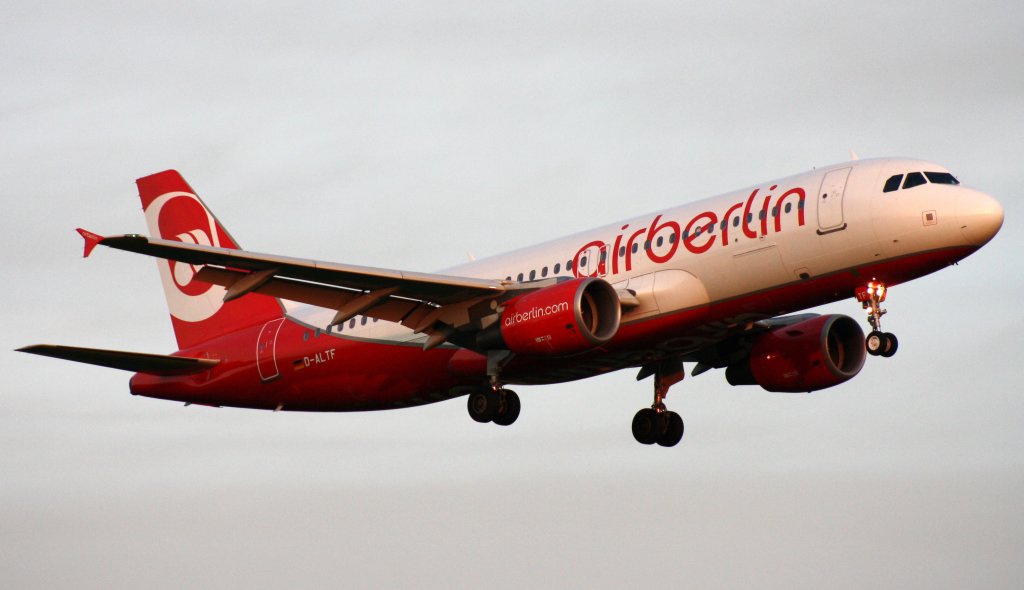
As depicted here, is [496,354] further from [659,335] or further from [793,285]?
[793,285]

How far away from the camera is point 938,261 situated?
35938 millimetres

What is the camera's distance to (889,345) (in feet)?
120

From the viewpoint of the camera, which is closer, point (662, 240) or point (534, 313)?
point (534, 313)

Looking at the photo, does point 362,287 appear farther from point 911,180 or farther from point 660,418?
point 911,180

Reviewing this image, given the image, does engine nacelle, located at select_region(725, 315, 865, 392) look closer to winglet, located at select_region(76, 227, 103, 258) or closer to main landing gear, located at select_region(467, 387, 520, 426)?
main landing gear, located at select_region(467, 387, 520, 426)

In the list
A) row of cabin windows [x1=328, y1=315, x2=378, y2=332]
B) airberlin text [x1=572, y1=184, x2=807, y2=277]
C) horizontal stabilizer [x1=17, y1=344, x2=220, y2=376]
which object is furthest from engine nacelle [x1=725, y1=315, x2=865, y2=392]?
horizontal stabilizer [x1=17, y1=344, x2=220, y2=376]

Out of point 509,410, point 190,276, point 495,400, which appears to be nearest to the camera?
point 495,400

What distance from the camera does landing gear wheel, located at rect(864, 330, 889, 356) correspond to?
36594mm

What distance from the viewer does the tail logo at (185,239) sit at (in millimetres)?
47531

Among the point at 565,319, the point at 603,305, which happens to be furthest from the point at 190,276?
the point at 603,305

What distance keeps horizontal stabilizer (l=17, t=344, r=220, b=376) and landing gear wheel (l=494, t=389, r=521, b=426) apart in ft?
30.2

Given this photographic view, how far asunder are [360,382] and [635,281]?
872 centimetres

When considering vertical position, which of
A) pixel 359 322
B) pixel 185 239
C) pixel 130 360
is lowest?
pixel 359 322

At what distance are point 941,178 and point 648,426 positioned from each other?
457 inches
